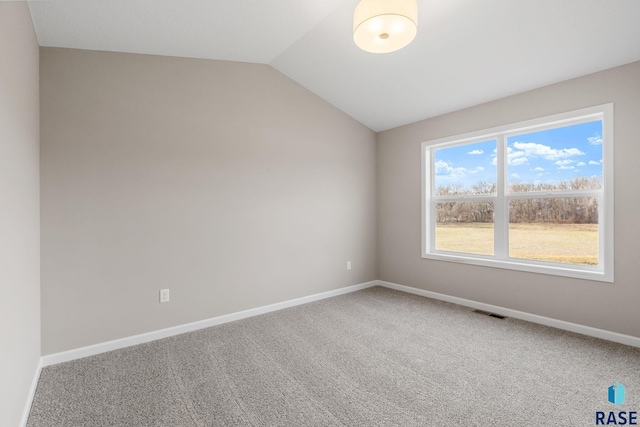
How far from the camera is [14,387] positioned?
155 cm

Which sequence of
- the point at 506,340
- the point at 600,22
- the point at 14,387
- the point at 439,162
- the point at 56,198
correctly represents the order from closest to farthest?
the point at 14,387, the point at 600,22, the point at 56,198, the point at 506,340, the point at 439,162

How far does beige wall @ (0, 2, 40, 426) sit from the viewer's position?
1427 mm

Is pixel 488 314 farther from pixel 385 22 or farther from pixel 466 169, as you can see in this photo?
pixel 385 22

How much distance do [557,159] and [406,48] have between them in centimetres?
187

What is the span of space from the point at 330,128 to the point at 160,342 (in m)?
3.08

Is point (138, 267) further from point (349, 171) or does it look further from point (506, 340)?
point (506, 340)

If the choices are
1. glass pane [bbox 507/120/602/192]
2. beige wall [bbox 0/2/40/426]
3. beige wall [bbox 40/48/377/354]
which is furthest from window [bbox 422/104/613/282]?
beige wall [bbox 0/2/40/426]

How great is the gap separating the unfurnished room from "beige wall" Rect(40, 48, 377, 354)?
0.7 inches

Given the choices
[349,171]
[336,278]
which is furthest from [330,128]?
[336,278]

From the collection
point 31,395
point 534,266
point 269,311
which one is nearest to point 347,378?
point 269,311

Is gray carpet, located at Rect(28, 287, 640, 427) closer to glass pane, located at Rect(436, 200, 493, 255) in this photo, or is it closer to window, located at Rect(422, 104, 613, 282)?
window, located at Rect(422, 104, 613, 282)

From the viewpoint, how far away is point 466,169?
12.3ft

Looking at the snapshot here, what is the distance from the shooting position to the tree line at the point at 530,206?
286 centimetres

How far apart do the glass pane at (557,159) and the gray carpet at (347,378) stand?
1.42 m
